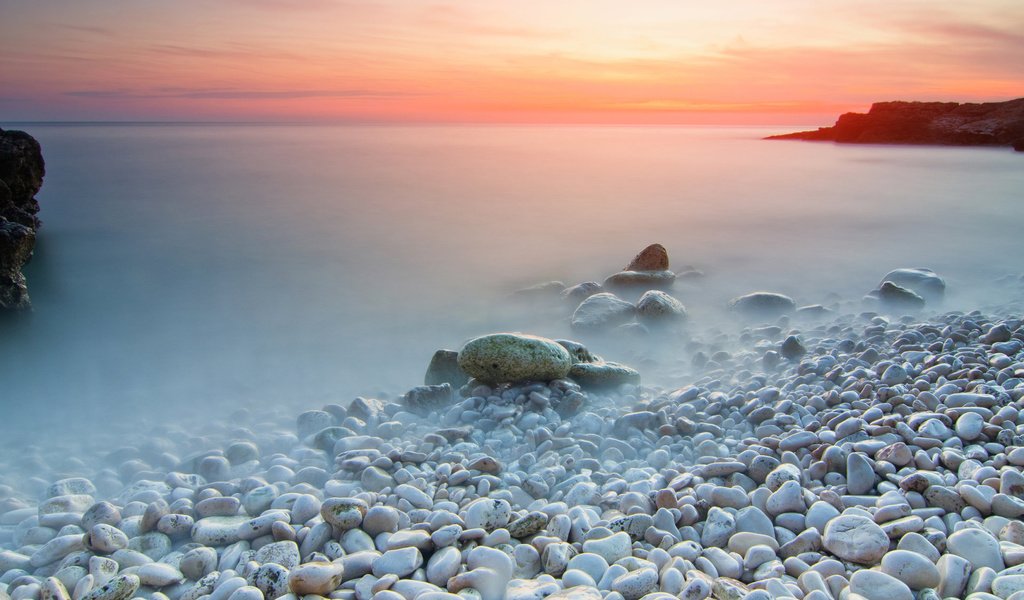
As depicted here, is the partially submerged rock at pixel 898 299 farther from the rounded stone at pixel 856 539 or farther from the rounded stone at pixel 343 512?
the rounded stone at pixel 343 512

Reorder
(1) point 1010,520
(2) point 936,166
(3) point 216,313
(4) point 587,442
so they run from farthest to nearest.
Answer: (2) point 936,166
(3) point 216,313
(4) point 587,442
(1) point 1010,520

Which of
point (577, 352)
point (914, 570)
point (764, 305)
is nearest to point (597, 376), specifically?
point (577, 352)

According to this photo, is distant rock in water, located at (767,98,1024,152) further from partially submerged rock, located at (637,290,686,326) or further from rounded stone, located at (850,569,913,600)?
rounded stone, located at (850,569,913,600)

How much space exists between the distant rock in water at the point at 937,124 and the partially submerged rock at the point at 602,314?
27.3 m

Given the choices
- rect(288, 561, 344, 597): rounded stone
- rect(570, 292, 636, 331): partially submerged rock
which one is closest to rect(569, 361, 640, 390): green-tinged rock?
rect(570, 292, 636, 331): partially submerged rock

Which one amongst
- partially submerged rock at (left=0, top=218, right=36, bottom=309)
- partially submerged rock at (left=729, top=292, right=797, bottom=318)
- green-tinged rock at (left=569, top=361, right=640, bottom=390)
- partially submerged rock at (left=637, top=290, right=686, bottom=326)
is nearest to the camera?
green-tinged rock at (left=569, top=361, right=640, bottom=390)

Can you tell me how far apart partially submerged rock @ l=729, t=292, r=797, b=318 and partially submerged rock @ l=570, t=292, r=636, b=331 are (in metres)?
1.13

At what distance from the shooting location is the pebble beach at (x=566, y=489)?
2.22 meters

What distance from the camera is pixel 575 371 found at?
14.4 feet

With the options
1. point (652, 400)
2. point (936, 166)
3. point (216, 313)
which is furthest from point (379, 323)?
point (936, 166)

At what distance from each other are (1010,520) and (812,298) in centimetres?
505

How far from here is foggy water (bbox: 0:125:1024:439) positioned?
5230 millimetres

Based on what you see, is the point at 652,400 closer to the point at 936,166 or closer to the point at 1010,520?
the point at 1010,520

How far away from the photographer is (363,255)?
9.90m
